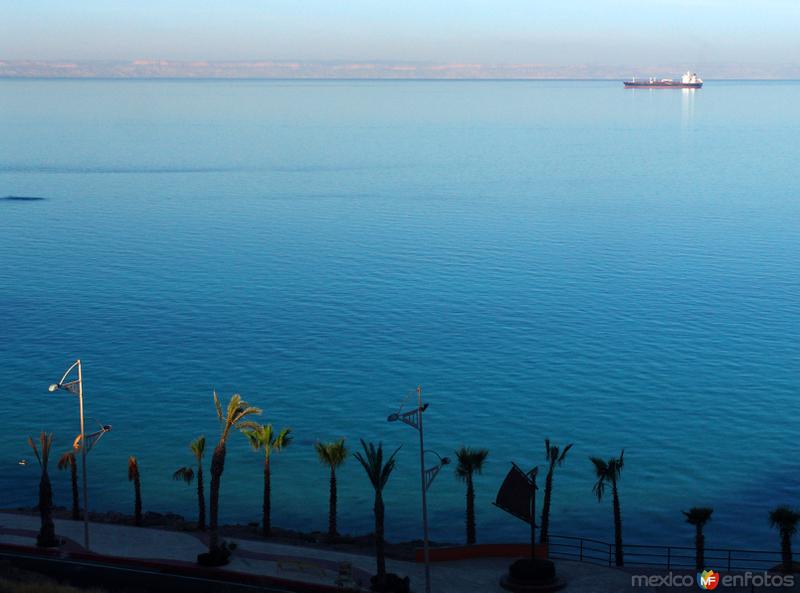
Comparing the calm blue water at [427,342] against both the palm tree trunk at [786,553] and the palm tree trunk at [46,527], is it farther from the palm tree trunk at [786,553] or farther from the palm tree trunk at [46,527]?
the palm tree trunk at [46,527]

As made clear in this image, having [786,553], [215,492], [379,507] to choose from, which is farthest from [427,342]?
[786,553]

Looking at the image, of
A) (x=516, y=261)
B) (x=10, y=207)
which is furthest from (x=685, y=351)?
(x=10, y=207)

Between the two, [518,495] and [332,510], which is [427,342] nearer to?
[332,510]

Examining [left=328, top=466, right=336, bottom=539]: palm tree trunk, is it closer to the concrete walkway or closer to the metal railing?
the concrete walkway

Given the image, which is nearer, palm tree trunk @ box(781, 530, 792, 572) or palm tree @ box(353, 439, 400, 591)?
palm tree @ box(353, 439, 400, 591)

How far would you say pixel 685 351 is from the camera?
75.7 meters

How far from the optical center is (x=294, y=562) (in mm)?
40188

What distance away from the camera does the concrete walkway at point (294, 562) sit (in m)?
38.8

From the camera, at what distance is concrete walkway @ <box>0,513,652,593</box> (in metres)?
38.8

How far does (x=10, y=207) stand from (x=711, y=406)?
99.8 meters

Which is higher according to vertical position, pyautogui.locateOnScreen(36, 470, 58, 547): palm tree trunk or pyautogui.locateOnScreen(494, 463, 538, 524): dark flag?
pyautogui.locateOnScreen(494, 463, 538, 524): dark flag

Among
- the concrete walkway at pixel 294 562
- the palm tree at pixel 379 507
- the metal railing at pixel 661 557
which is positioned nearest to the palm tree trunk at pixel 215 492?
the concrete walkway at pixel 294 562

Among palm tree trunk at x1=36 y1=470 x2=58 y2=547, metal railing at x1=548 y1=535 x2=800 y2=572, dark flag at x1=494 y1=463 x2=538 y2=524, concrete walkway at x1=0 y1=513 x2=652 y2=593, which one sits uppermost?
dark flag at x1=494 y1=463 x2=538 y2=524

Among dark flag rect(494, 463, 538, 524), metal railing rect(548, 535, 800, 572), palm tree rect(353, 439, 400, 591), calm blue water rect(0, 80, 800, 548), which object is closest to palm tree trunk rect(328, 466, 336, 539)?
palm tree rect(353, 439, 400, 591)
